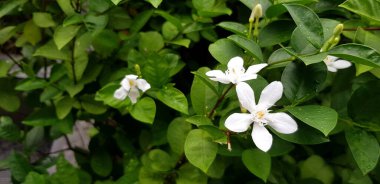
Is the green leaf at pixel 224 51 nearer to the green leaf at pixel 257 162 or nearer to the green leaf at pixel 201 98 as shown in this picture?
the green leaf at pixel 201 98

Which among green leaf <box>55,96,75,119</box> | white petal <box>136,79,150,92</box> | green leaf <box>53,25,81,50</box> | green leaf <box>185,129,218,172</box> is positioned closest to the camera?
green leaf <box>185,129,218,172</box>

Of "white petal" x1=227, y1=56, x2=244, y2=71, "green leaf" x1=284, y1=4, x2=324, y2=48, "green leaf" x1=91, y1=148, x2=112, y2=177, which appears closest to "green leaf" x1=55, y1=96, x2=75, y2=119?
"green leaf" x1=91, y1=148, x2=112, y2=177

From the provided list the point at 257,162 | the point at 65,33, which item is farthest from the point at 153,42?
the point at 257,162

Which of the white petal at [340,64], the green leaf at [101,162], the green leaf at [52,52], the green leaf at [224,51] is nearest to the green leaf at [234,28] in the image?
the green leaf at [224,51]

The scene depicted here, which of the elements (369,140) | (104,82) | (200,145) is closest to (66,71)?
(104,82)

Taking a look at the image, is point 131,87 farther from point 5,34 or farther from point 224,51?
point 5,34

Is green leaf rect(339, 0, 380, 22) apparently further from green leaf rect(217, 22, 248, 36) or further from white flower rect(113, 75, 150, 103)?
white flower rect(113, 75, 150, 103)

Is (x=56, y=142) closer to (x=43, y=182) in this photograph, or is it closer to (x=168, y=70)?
(x=43, y=182)
